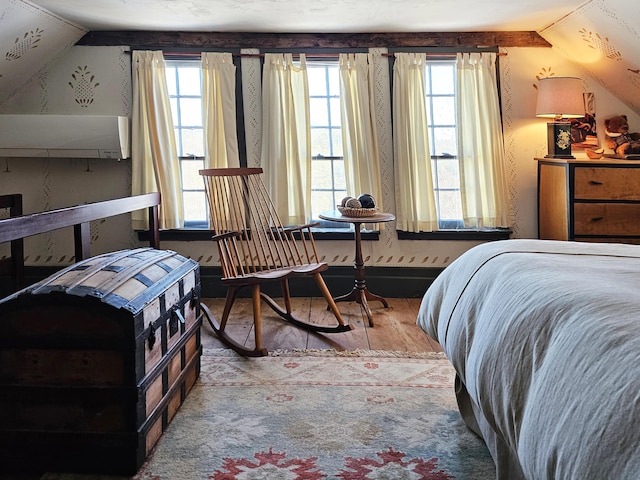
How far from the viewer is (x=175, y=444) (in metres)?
2.24

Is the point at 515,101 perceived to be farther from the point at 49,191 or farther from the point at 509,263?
the point at 49,191

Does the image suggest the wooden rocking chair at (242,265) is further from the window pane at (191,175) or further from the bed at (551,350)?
the bed at (551,350)

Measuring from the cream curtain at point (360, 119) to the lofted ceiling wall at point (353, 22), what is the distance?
0.28 meters

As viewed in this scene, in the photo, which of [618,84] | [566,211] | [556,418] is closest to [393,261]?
[566,211]

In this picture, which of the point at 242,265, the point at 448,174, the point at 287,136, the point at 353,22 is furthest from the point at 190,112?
the point at 448,174

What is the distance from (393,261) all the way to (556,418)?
367 centimetres

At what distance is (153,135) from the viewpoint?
454 centimetres

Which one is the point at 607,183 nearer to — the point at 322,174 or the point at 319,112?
the point at 322,174

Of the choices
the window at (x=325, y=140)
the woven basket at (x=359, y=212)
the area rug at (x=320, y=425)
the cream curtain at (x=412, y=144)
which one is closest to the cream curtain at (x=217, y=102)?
the window at (x=325, y=140)

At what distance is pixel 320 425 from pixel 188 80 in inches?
128

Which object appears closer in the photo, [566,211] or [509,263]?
[509,263]

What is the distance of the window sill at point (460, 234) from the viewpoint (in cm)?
469

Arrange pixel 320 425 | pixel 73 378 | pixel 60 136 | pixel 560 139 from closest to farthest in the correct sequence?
pixel 73 378
pixel 320 425
pixel 560 139
pixel 60 136

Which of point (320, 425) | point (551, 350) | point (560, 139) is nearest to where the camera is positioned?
point (551, 350)
